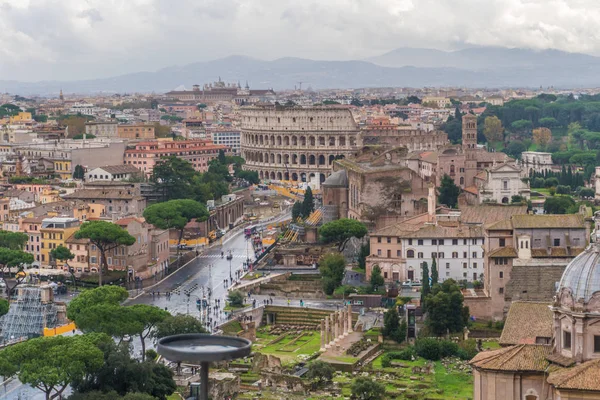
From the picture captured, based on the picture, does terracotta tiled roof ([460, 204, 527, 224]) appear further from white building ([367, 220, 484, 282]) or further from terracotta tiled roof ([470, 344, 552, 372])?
terracotta tiled roof ([470, 344, 552, 372])

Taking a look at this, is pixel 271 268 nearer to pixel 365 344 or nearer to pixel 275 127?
pixel 365 344

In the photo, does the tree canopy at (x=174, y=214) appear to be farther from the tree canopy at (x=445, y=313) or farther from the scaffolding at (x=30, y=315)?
the tree canopy at (x=445, y=313)

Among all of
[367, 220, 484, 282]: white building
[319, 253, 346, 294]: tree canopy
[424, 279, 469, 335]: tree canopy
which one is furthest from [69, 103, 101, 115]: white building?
[424, 279, 469, 335]: tree canopy

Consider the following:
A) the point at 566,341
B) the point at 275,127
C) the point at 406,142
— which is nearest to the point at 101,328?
the point at 566,341

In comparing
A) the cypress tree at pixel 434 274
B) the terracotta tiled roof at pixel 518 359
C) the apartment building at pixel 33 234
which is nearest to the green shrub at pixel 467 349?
the cypress tree at pixel 434 274

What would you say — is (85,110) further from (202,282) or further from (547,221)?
(547,221)

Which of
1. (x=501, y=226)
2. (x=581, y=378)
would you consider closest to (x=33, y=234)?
(x=501, y=226)
